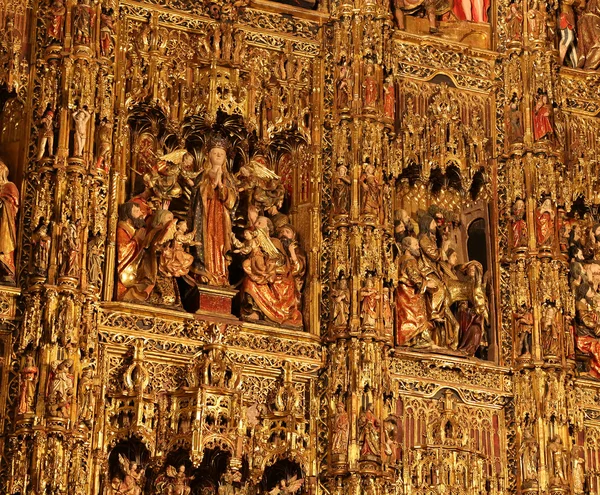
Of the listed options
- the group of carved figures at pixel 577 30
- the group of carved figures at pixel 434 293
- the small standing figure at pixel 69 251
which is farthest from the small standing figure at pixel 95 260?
the group of carved figures at pixel 577 30

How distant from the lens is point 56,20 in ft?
72.1

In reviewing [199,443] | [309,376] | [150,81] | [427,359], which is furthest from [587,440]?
[150,81]

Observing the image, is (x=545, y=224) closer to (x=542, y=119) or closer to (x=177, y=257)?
(x=542, y=119)

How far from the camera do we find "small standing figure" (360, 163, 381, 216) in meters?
22.7

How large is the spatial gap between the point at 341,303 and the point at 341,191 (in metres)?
1.58

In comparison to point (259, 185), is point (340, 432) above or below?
below

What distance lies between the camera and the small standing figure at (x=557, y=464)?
2234 centimetres

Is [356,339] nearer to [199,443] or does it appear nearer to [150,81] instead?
[199,443]

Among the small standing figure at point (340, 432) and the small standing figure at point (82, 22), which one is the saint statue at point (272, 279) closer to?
the small standing figure at point (340, 432)

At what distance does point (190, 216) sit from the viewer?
22.4m

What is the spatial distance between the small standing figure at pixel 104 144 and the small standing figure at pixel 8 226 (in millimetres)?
1104

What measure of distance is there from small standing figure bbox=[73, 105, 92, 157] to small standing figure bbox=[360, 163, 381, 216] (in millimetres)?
3764

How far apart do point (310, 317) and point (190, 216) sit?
2033mm

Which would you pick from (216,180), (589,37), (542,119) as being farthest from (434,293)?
(589,37)
